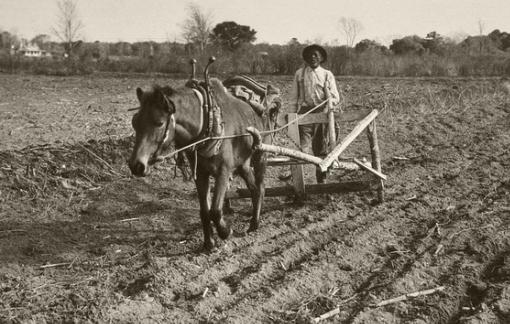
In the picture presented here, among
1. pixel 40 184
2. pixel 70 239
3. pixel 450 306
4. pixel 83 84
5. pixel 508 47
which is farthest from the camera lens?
pixel 508 47

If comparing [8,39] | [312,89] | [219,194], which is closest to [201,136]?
[219,194]

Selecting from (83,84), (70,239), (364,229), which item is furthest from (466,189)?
(83,84)

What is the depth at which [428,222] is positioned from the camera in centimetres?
698

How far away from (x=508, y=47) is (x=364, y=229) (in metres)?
44.8

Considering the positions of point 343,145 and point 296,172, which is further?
point 296,172

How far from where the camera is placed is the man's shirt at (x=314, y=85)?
8.23 m

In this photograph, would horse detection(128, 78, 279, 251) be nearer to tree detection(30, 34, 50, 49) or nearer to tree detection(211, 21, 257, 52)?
tree detection(211, 21, 257, 52)

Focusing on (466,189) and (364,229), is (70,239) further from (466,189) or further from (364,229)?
(466,189)

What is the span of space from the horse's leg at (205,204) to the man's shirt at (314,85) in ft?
9.19

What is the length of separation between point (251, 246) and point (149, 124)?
79.8 inches

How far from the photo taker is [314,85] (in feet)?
27.1

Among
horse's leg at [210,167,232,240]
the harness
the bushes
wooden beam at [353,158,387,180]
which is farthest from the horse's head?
the bushes

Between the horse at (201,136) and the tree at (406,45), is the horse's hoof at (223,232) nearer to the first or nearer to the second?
the horse at (201,136)

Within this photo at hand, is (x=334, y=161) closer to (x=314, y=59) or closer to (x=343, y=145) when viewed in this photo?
(x=343, y=145)
